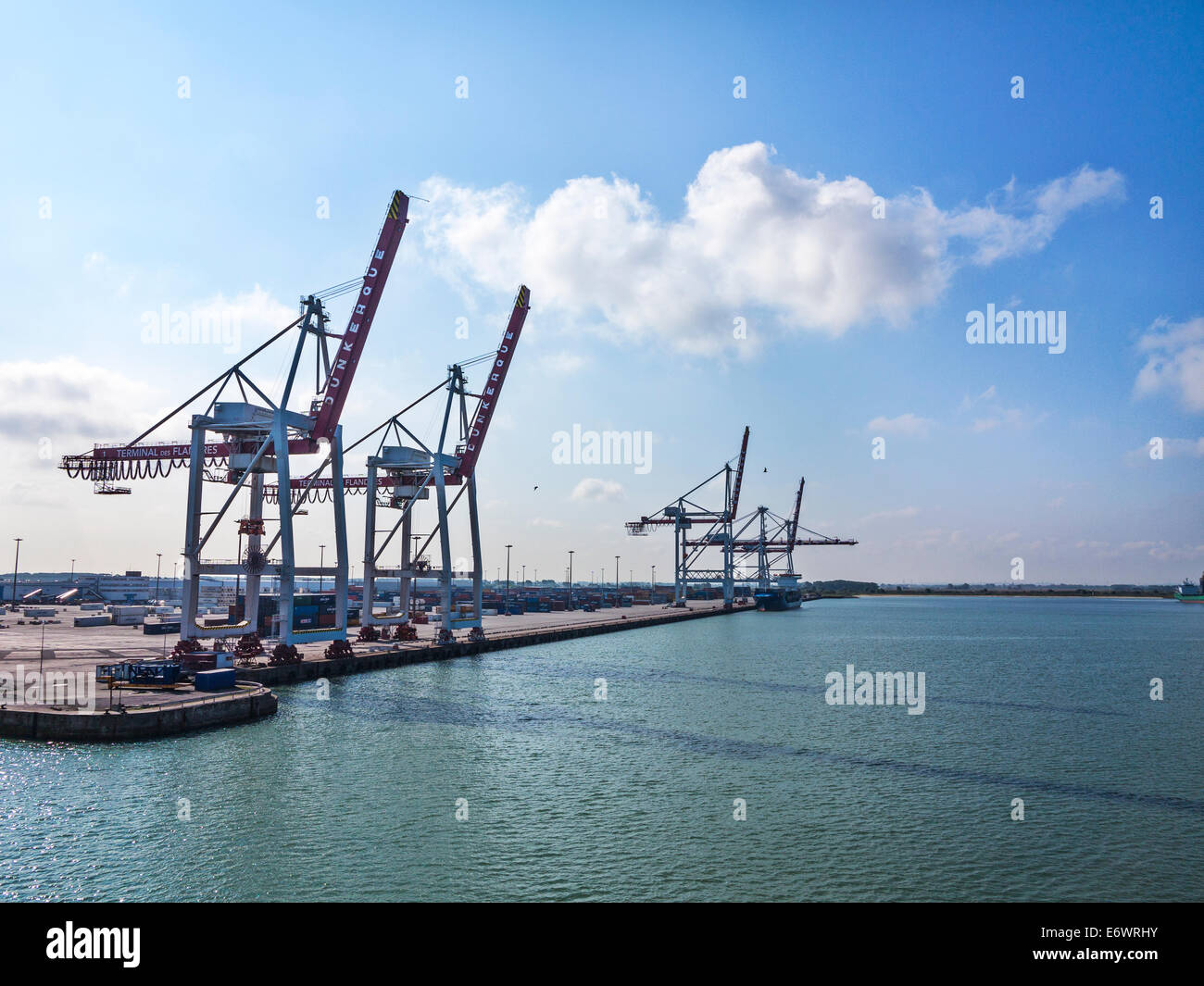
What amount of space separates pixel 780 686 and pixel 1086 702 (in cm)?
1909

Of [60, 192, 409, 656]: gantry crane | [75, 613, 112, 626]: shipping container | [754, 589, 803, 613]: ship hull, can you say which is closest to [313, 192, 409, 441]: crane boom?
[60, 192, 409, 656]: gantry crane

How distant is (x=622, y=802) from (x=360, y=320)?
44.4 meters

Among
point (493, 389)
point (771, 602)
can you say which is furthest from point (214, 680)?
point (771, 602)

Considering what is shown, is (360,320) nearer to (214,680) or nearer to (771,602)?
(214,680)

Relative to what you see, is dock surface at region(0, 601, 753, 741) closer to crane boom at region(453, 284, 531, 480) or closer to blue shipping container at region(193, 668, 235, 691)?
blue shipping container at region(193, 668, 235, 691)

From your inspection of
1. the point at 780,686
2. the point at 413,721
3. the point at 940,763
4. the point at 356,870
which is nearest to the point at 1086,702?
the point at 780,686

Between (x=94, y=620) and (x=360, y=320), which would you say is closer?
(x=360, y=320)

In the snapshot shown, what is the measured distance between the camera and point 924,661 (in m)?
73.3

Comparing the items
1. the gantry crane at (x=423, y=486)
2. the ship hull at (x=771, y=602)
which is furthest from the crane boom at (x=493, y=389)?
the ship hull at (x=771, y=602)

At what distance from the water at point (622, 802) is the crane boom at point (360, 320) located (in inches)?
814

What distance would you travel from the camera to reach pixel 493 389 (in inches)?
3061

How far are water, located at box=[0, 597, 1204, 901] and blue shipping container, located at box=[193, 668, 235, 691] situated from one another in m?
3.99
